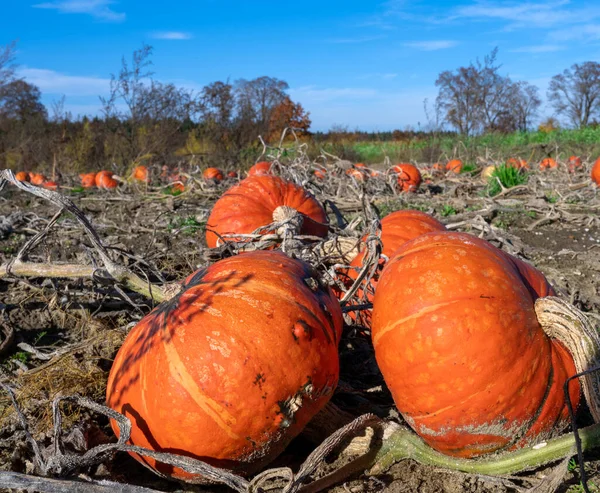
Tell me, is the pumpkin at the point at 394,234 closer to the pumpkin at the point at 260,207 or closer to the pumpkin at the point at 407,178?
the pumpkin at the point at 260,207

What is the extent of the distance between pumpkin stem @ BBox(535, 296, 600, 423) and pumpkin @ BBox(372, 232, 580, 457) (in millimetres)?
51

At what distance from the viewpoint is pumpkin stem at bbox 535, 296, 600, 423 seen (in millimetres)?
1916

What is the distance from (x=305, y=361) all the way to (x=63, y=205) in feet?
3.99

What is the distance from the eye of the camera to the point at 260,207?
14.9 ft

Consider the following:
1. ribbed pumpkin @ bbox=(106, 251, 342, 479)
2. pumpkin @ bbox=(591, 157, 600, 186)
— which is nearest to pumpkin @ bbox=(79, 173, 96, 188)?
pumpkin @ bbox=(591, 157, 600, 186)

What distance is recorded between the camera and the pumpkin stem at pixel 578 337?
192 centimetres

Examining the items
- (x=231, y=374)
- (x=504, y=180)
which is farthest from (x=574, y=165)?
(x=231, y=374)

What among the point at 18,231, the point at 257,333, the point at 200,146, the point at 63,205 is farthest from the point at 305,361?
the point at 200,146

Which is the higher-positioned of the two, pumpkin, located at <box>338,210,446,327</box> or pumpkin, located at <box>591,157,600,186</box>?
pumpkin, located at <box>591,157,600,186</box>

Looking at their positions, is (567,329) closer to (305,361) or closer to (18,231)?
(305,361)

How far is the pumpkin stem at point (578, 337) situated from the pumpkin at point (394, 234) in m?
1.08

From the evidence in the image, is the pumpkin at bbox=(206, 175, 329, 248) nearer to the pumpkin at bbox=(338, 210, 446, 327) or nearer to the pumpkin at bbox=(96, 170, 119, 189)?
the pumpkin at bbox=(338, 210, 446, 327)

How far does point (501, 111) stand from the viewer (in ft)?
106

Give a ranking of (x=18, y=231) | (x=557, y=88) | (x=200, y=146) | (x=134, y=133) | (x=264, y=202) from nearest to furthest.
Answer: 1. (x=264, y=202)
2. (x=18, y=231)
3. (x=134, y=133)
4. (x=200, y=146)
5. (x=557, y=88)
